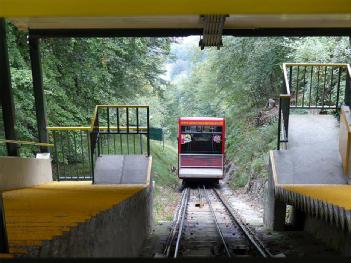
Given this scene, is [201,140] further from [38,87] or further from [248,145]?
[38,87]

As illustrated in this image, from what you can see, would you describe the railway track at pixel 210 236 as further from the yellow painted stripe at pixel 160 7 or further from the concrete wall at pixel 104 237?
the yellow painted stripe at pixel 160 7

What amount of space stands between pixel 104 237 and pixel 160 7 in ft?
8.24

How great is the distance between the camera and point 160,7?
14.1 ft

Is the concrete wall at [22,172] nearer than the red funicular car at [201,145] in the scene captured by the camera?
Yes

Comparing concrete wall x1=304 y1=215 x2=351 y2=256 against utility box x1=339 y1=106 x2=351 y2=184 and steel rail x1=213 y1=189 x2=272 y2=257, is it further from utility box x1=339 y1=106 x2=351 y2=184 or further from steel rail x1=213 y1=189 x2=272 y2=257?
utility box x1=339 y1=106 x2=351 y2=184

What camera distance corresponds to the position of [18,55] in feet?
38.3

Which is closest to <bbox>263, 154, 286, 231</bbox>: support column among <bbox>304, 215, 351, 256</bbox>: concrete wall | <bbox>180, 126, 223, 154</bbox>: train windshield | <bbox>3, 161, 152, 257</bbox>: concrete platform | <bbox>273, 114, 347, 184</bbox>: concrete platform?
<bbox>273, 114, 347, 184</bbox>: concrete platform

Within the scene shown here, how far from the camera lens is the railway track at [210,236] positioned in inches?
264

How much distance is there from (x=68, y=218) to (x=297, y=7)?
3241 millimetres

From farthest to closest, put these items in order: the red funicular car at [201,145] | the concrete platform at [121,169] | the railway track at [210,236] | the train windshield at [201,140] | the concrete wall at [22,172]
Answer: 1. the train windshield at [201,140]
2. the red funicular car at [201,145]
3. the concrete platform at [121,169]
4. the railway track at [210,236]
5. the concrete wall at [22,172]

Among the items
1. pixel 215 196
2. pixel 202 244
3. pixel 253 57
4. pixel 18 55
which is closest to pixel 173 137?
pixel 253 57

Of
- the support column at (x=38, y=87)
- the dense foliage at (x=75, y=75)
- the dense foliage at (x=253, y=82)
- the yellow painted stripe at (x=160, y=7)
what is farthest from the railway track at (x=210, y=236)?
the dense foliage at (x=75, y=75)

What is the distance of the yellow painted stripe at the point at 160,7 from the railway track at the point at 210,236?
3.76 meters

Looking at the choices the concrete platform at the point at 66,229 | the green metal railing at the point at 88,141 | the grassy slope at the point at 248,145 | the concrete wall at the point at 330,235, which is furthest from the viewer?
the grassy slope at the point at 248,145
